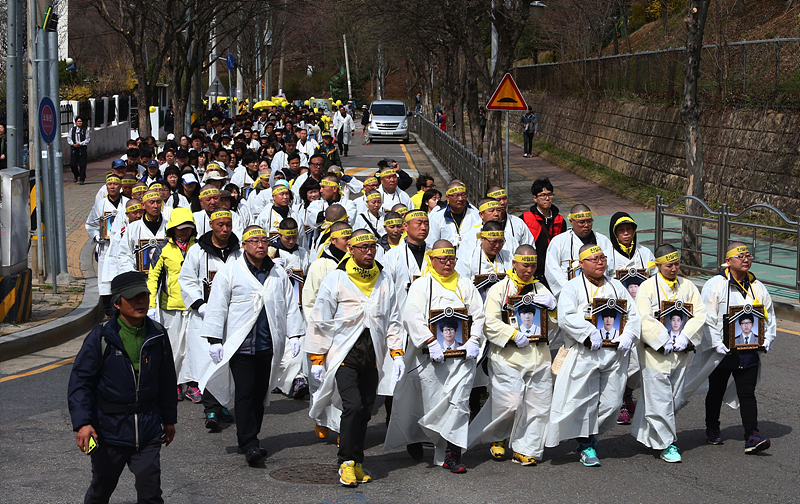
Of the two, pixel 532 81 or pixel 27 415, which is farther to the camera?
pixel 532 81

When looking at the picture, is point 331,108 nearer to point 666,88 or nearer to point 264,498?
point 666,88

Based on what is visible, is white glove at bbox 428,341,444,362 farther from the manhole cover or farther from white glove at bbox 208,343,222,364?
white glove at bbox 208,343,222,364

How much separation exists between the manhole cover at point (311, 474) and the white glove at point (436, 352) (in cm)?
104

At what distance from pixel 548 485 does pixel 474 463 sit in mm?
734

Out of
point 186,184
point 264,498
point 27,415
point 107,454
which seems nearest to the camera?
point 107,454

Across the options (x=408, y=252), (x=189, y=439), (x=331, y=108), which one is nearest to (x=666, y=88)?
(x=408, y=252)

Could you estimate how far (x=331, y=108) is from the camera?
243ft

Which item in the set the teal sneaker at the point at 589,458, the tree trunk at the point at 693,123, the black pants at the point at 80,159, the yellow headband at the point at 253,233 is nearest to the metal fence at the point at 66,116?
the black pants at the point at 80,159

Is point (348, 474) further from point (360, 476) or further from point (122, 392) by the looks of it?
point (122, 392)

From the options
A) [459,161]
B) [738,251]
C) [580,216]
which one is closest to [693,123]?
[580,216]

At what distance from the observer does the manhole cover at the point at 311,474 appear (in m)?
6.68

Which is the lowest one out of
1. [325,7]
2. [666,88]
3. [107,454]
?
[107,454]

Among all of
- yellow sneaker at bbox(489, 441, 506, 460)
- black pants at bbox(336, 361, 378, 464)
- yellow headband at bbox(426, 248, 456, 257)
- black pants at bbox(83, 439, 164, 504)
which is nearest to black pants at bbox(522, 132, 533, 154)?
yellow sneaker at bbox(489, 441, 506, 460)

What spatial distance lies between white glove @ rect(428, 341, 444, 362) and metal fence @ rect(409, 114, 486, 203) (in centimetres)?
1504
